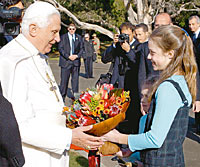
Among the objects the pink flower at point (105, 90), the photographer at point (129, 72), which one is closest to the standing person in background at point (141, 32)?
the photographer at point (129, 72)

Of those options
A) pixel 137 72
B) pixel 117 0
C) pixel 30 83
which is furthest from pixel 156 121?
pixel 117 0

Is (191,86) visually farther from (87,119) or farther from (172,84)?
(87,119)

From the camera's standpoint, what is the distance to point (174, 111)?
2250 mm

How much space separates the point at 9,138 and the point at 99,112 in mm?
903

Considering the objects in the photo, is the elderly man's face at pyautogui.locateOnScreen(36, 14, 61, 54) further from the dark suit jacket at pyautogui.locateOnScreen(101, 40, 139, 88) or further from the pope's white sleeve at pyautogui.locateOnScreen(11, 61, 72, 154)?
the dark suit jacket at pyautogui.locateOnScreen(101, 40, 139, 88)

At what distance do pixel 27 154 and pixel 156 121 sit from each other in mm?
1027

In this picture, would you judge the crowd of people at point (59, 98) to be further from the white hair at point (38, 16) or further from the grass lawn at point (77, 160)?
the grass lawn at point (77, 160)

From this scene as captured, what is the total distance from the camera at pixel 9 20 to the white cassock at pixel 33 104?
181 cm

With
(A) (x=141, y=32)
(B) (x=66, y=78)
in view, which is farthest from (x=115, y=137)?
(B) (x=66, y=78)

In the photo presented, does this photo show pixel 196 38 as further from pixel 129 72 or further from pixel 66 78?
pixel 66 78

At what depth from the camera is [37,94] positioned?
7.75 feet

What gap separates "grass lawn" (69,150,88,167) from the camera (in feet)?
15.5

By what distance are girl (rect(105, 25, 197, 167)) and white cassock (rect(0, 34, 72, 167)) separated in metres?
0.59

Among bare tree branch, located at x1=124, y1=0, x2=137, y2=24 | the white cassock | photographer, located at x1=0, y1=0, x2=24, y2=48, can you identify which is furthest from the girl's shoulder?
bare tree branch, located at x1=124, y1=0, x2=137, y2=24
